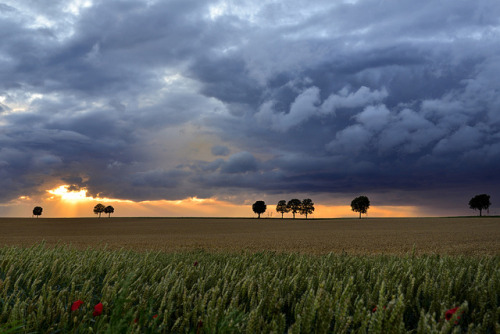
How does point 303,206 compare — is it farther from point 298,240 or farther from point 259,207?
point 298,240

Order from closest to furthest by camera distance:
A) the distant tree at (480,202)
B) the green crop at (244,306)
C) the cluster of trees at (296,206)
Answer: the green crop at (244,306), the distant tree at (480,202), the cluster of trees at (296,206)

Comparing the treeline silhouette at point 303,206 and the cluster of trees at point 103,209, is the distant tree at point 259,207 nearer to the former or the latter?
the treeline silhouette at point 303,206

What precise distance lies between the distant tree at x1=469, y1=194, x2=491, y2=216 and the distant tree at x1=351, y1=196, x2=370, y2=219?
3420cm

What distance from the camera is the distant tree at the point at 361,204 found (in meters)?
121

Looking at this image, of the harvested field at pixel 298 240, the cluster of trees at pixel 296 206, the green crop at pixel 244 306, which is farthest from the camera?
the cluster of trees at pixel 296 206

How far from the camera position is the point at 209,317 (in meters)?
2.59

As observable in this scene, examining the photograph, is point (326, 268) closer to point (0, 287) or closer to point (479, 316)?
point (479, 316)

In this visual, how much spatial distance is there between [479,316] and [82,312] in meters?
3.81

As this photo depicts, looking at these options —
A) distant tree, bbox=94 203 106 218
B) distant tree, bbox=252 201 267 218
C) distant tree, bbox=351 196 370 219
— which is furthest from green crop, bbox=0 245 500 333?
distant tree, bbox=94 203 106 218

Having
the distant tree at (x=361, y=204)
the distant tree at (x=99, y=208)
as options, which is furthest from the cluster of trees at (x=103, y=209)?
the distant tree at (x=361, y=204)

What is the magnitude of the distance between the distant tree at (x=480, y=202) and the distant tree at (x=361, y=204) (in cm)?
3420

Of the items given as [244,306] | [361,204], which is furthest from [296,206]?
[244,306]

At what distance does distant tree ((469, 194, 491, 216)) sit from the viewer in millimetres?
114562

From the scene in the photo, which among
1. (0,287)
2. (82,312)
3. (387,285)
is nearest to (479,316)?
(387,285)
